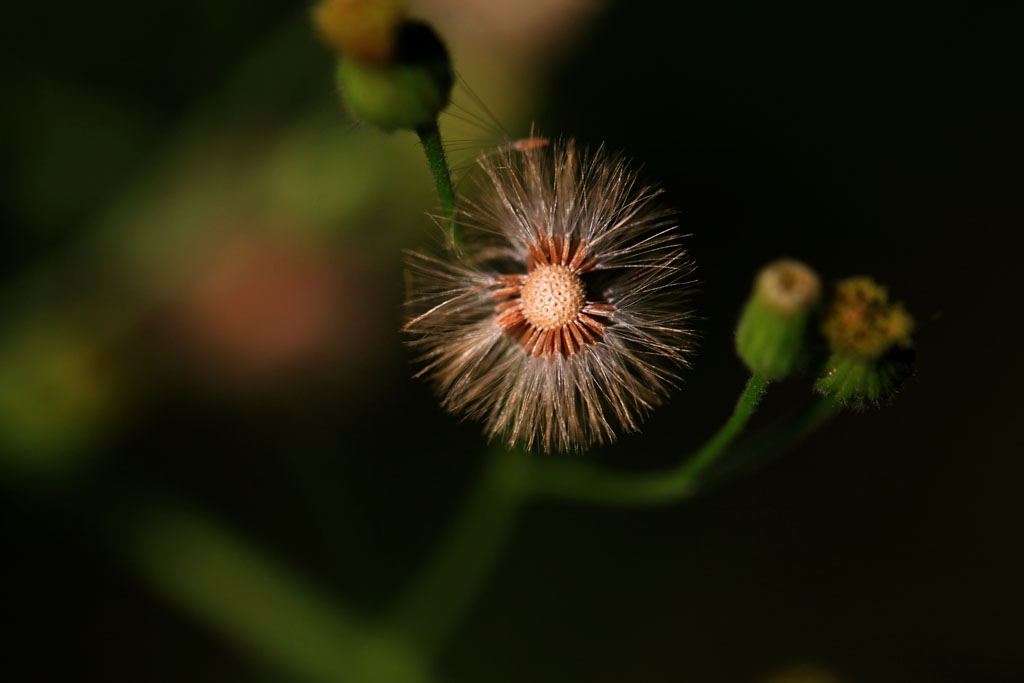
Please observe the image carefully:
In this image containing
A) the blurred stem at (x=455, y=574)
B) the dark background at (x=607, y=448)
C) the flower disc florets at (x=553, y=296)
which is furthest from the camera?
the dark background at (x=607, y=448)

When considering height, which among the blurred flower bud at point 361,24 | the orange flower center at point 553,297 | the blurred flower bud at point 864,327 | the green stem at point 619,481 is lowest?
the green stem at point 619,481

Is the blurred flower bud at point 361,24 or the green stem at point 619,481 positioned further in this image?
the green stem at point 619,481

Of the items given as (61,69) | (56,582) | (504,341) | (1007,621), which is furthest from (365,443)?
(1007,621)

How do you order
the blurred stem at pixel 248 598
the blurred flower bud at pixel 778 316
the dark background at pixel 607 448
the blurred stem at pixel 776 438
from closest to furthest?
the blurred flower bud at pixel 778 316
the blurred stem at pixel 776 438
the blurred stem at pixel 248 598
the dark background at pixel 607 448

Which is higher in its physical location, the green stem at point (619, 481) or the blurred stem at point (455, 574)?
the green stem at point (619, 481)

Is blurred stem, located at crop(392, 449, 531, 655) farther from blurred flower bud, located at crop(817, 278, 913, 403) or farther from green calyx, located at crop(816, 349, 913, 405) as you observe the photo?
blurred flower bud, located at crop(817, 278, 913, 403)

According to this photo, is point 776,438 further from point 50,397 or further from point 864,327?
point 50,397

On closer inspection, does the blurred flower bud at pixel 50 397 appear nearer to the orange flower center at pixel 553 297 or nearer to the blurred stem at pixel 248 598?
the blurred stem at pixel 248 598

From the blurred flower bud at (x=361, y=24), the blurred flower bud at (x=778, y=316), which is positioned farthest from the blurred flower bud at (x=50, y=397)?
the blurred flower bud at (x=778, y=316)
